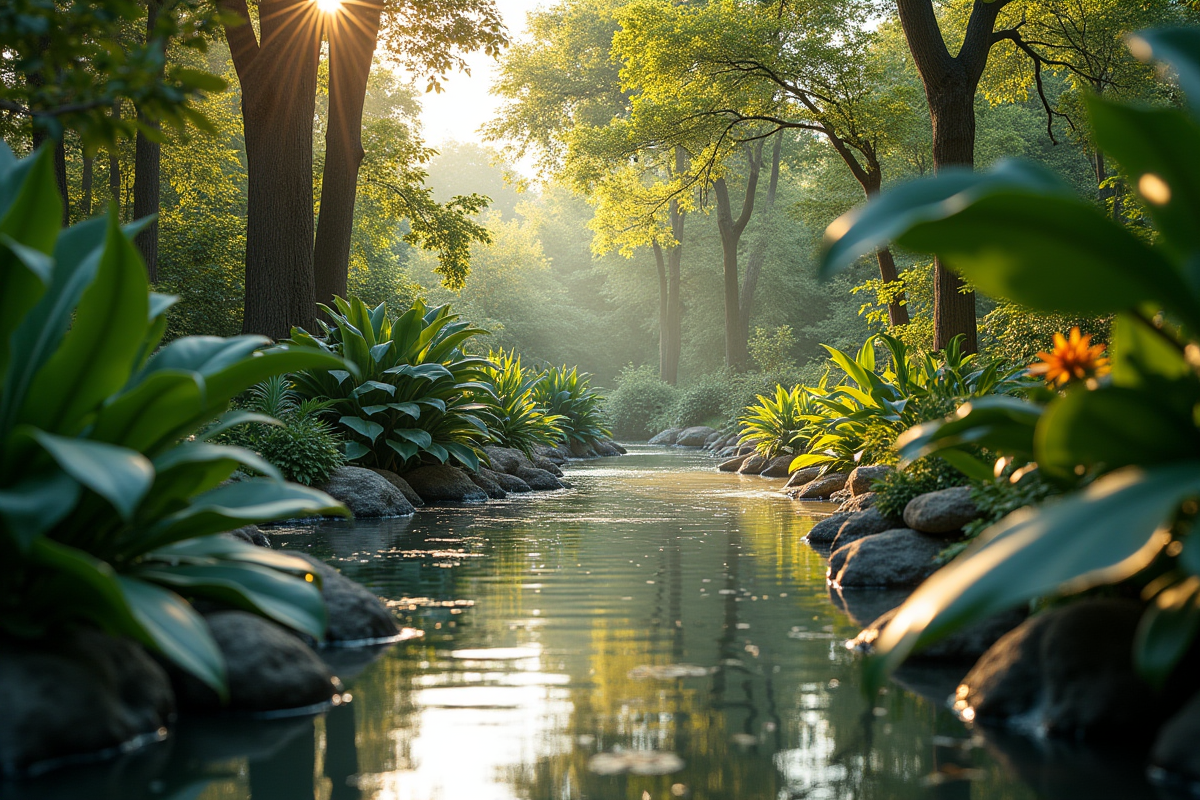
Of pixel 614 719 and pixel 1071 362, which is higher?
pixel 1071 362

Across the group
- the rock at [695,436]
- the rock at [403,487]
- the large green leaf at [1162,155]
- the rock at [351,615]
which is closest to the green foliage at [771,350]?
the rock at [695,436]

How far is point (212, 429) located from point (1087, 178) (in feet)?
115

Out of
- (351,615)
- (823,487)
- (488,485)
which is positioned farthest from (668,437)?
(351,615)

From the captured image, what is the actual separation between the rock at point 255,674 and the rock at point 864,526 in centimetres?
401

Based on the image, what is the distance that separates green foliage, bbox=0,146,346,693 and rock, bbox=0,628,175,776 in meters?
0.07

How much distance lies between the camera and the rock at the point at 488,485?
10.7 meters

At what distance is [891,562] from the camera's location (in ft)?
16.8

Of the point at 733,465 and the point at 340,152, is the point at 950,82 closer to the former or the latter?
the point at 340,152

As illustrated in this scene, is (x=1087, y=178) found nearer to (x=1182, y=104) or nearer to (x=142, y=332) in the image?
(x=1182, y=104)

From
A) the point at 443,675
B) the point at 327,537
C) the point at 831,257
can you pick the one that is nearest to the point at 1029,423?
the point at 831,257

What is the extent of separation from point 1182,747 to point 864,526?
Result: 13.6 ft

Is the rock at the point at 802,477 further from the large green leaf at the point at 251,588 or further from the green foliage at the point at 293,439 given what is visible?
the large green leaf at the point at 251,588

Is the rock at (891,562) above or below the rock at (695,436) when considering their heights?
below

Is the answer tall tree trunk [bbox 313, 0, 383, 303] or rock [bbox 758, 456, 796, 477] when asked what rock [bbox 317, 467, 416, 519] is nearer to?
tall tree trunk [bbox 313, 0, 383, 303]
